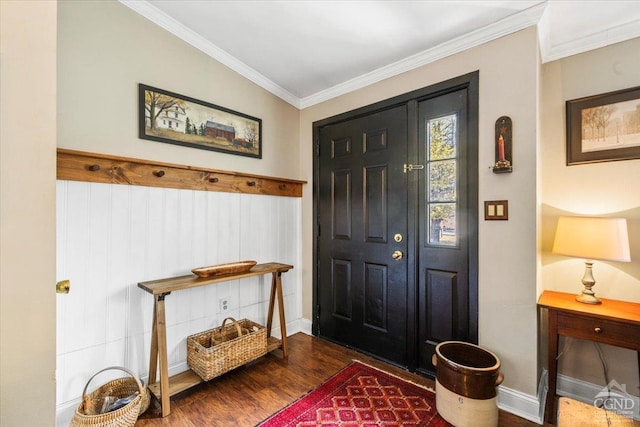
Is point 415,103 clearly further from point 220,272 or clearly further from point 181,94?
point 220,272

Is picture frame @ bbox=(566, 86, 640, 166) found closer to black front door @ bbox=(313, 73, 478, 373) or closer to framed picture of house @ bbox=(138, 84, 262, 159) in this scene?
black front door @ bbox=(313, 73, 478, 373)

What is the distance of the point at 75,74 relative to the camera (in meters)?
1.74

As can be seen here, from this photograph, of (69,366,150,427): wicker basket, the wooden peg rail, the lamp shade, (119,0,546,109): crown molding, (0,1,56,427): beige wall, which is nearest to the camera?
(0,1,56,427): beige wall

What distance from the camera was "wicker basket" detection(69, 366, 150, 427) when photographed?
147 centimetres

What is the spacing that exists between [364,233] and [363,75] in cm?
141

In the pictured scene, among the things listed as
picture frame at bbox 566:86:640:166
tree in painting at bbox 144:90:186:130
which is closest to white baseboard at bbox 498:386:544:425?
picture frame at bbox 566:86:640:166

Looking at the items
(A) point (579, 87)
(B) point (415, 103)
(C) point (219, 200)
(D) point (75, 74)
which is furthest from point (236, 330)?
(A) point (579, 87)

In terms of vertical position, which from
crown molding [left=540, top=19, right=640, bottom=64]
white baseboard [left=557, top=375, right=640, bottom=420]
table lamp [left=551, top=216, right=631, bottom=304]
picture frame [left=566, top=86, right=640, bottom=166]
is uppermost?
crown molding [left=540, top=19, right=640, bottom=64]

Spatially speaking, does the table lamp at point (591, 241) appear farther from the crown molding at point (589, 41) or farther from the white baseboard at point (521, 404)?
Answer: the crown molding at point (589, 41)

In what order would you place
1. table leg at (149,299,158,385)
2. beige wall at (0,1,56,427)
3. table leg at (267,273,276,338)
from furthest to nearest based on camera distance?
1. table leg at (267,273,276,338)
2. table leg at (149,299,158,385)
3. beige wall at (0,1,56,427)

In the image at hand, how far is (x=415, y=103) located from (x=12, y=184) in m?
2.32

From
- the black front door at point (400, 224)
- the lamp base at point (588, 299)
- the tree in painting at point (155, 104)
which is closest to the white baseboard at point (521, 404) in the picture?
the black front door at point (400, 224)

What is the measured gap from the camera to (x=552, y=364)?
167 centimetres

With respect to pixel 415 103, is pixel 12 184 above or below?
below
